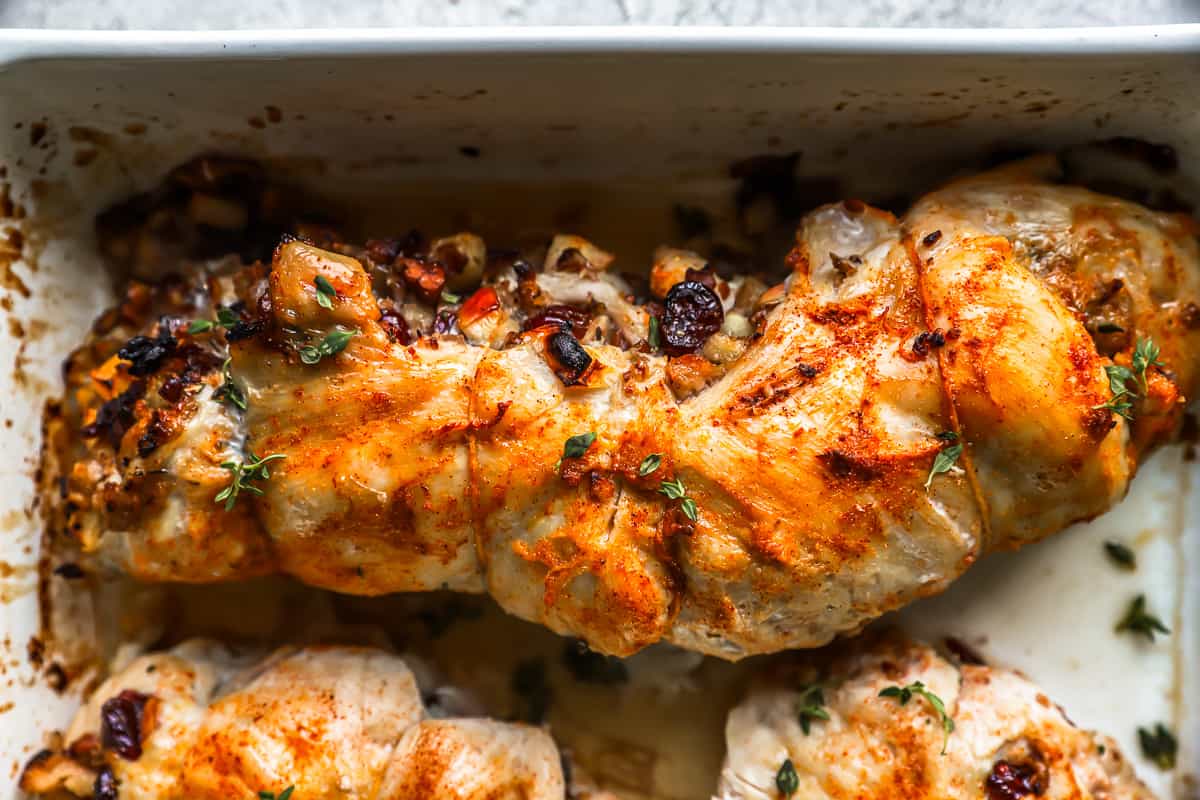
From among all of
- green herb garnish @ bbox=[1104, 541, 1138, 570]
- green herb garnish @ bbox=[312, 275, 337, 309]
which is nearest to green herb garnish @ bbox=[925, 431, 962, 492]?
green herb garnish @ bbox=[1104, 541, 1138, 570]

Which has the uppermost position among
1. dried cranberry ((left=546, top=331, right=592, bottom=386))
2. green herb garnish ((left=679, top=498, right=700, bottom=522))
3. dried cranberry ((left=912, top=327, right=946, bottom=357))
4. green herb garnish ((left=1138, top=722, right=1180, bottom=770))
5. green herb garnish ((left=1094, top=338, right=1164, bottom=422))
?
dried cranberry ((left=912, top=327, right=946, bottom=357))

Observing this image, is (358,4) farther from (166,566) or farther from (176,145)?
(166,566)

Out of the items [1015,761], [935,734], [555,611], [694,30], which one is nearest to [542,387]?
[555,611]

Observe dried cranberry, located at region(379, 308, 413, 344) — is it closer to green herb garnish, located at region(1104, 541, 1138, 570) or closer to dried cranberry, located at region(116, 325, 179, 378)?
dried cranberry, located at region(116, 325, 179, 378)

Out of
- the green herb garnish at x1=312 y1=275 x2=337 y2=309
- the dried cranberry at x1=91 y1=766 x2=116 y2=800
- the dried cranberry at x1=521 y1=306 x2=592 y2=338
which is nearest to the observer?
the green herb garnish at x1=312 y1=275 x2=337 y2=309

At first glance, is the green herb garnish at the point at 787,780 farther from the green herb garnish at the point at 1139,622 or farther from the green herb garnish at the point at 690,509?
the green herb garnish at the point at 1139,622

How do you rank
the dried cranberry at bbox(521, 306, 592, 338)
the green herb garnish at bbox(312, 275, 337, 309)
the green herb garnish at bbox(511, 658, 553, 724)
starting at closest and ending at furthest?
the green herb garnish at bbox(312, 275, 337, 309) < the dried cranberry at bbox(521, 306, 592, 338) < the green herb garnish at bbox(511, 658, 553, 724)
